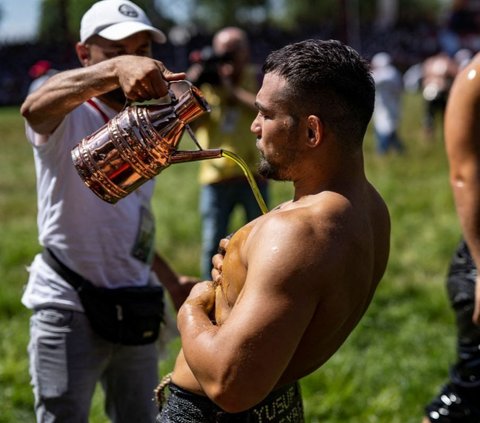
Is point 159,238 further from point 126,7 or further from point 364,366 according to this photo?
point 126,7

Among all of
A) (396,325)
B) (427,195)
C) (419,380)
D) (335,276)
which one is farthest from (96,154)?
(427,195)

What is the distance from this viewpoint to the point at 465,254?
142 inches

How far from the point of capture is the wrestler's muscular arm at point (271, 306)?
6.42 feet

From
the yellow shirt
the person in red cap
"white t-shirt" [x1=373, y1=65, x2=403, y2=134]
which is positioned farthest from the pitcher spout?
"white t-shirt" [x1=373, y1=65, x2=403, y2=134]

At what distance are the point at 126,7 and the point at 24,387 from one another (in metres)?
2.44

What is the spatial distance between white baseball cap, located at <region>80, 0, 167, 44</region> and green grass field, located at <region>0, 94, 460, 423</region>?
2054 mm

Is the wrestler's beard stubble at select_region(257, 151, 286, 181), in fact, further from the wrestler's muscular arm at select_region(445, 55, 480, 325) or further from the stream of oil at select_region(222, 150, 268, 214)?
the wrestler's muscular arm at select_region(445, 55, 480, 325)

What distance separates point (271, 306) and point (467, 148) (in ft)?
5.29

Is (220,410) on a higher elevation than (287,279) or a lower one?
lower

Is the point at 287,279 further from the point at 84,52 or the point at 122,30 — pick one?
the point at 84,52

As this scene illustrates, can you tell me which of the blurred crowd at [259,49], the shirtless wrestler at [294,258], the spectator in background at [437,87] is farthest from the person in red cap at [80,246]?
the blurred crowd at [259,49]

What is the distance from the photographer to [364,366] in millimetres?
5121

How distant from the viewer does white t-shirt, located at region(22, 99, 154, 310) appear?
292 centimetres

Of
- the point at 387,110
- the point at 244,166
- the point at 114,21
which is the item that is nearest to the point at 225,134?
the point at 114,21
